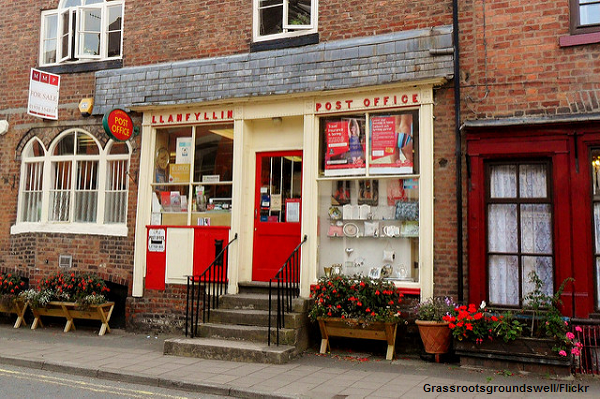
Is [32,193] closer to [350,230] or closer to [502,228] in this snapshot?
[350,230]

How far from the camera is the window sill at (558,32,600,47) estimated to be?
742cm

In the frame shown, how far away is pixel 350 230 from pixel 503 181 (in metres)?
2.42

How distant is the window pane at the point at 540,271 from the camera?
749 centimetres

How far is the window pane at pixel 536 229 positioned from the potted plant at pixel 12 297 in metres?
8.95

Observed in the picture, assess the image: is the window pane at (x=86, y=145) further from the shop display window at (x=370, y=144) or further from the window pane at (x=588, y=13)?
the window pane at (x=588, y=13)

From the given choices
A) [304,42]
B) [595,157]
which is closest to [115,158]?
[304,42]

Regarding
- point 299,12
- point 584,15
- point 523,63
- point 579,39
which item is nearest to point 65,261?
point 299,12

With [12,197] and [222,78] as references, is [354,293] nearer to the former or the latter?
[222,78]

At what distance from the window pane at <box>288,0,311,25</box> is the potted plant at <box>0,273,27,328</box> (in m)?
7.25

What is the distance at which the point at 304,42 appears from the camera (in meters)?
9.24

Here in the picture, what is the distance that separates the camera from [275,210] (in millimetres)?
9523

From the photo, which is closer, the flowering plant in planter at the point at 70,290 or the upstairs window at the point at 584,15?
the upstairs window at the point at 584,15

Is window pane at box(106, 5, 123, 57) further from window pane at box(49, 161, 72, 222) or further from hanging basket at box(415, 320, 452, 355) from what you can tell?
hanging basket at box(415, 320, 452, 355)

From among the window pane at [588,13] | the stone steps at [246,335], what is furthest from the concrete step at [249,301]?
the window pane at [588,13]
